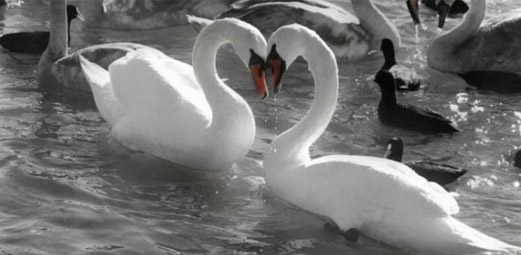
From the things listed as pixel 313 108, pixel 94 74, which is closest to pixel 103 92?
pixel 94 74

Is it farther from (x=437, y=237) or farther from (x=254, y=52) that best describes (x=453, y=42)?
(x=437, y=237)

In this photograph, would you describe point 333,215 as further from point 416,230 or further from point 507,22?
point 507,22

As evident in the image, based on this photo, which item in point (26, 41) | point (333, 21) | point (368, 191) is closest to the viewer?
point (368, 191)

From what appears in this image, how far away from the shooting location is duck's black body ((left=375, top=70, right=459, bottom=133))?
36.9ft

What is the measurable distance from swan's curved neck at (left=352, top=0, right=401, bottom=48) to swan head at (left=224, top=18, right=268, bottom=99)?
14.6 ft

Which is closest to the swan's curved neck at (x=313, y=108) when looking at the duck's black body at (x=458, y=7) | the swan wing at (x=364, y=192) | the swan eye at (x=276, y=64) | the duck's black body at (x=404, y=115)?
the swan eye at (x=276, y=64)

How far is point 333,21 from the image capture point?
1369 centimetres

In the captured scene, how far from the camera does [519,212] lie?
929 centimetres

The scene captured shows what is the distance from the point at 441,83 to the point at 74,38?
4394 mm

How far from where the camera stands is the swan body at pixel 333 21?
1369 cm

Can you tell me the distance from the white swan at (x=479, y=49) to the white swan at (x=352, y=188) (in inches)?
168

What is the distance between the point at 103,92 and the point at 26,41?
285 cm

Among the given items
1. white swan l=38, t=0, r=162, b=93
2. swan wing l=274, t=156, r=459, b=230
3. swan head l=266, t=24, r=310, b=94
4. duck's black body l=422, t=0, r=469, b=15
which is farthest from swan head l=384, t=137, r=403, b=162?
duck's black body l=422, t=0, r=469, b=15

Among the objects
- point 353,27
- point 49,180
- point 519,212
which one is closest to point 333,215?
point 519,212
